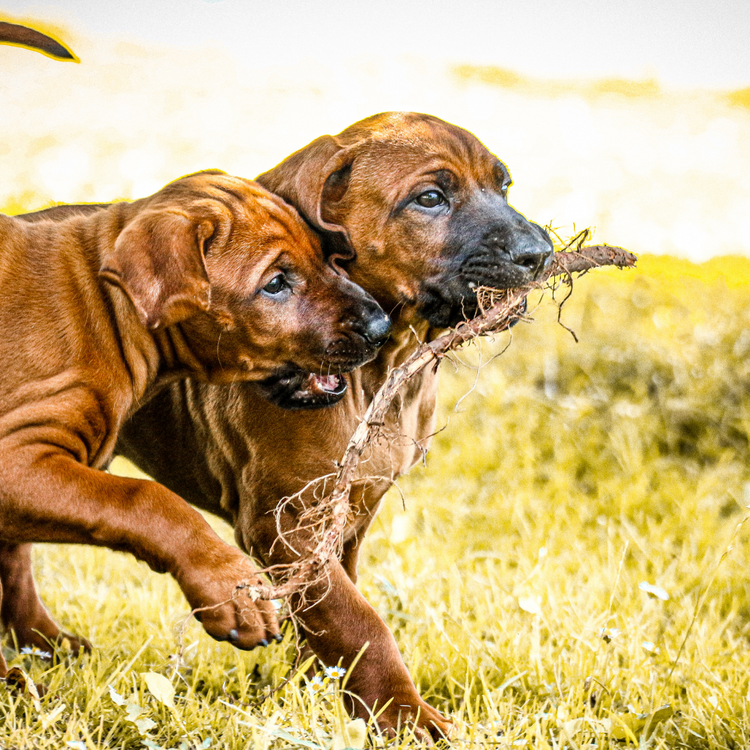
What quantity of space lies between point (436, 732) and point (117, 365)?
1414 millimetres

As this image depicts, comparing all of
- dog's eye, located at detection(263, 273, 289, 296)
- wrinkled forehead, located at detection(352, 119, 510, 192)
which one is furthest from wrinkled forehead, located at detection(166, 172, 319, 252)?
wrinkled forehead, located at detection(352, 119, 510, 192)

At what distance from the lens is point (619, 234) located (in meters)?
7.79

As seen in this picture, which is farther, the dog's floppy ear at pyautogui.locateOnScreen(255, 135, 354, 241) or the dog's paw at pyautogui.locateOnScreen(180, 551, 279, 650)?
the dog's floppy ear at pyautogui.locateOnScreen(255, 135, 354, 241)

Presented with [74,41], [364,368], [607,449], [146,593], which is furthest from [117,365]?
[607,449]

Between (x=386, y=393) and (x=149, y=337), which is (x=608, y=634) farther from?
(x=149, y=337)

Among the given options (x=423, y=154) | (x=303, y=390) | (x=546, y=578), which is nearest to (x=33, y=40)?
(x=423, y=154)

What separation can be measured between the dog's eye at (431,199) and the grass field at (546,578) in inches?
23.2

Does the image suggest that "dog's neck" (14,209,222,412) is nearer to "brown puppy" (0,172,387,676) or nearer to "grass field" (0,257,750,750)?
"brown puppy" (0,172,387,676)

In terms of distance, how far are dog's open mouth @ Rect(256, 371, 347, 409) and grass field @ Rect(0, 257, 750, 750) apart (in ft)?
1.77

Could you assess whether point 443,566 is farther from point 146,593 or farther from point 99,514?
point 99,514

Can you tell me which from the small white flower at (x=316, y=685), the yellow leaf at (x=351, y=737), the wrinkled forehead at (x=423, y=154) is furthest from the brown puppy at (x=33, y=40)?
the yellow leaf at (x=351, y=737)

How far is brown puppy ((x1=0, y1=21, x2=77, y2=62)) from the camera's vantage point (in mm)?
2898

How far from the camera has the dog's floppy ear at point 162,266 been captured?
2434mm

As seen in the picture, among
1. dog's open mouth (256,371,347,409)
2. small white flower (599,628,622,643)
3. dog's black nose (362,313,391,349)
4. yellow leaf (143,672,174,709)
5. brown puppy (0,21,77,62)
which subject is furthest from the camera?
small white flower (599,628,622,643)
